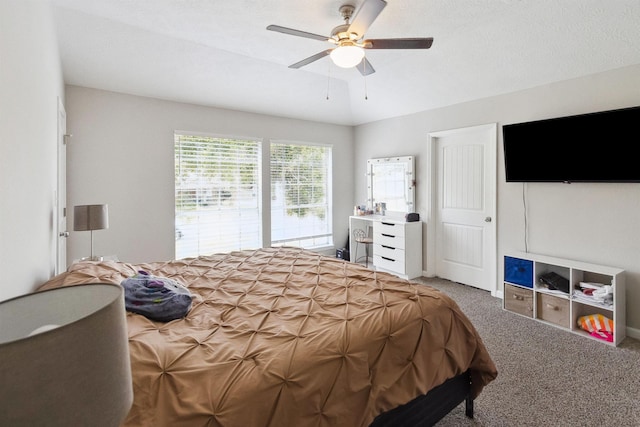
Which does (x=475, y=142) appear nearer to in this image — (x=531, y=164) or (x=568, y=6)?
(x=531, y=164)

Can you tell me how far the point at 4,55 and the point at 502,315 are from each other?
4.23 m

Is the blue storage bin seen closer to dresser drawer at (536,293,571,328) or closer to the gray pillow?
dresser drawer at (536,293,571,328)

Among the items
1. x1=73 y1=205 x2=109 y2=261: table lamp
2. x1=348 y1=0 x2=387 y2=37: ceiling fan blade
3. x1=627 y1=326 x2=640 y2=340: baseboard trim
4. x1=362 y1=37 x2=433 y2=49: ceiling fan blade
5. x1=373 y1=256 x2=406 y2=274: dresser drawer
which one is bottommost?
x1=627 y1=326 x2=640 y2=340: baseboard trim

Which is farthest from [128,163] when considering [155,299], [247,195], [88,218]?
[155,299]

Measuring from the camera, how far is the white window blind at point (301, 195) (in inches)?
203

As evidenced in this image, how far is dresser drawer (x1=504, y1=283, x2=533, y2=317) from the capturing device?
11.0 ft

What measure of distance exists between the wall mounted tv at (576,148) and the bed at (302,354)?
2371 millimetres

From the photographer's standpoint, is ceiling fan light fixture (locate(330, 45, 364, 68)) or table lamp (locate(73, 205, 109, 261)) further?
table lamp (locate(73, 205, 109, 261))

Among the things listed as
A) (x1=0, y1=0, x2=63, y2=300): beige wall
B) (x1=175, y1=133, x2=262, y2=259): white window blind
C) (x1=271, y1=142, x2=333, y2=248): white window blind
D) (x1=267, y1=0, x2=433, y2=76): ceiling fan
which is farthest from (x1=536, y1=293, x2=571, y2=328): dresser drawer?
(x1=0, y1=0, x2=63, y2=300): beige wall

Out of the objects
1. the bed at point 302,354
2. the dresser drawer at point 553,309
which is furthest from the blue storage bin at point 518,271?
the bed at point 302,354

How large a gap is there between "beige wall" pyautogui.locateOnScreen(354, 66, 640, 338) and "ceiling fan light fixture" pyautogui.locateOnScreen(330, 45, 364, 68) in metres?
2.48

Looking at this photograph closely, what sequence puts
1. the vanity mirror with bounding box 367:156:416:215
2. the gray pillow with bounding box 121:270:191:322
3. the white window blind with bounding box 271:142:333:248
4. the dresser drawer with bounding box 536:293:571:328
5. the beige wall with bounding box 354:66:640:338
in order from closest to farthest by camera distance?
the gray pillow with bounding box 121:270:191:322 < the beige wall with bounding box 354:66:640:338 < the dresser drawer with bounding box 536:293:571:328 < the vanity mirror with bounding box 367:156:416:215 < the white window blind with bounding box 271:142:333:248

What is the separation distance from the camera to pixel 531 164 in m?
3.49

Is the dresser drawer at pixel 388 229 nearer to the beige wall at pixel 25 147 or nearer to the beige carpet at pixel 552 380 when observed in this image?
the beige carpet at pixel 552 380
